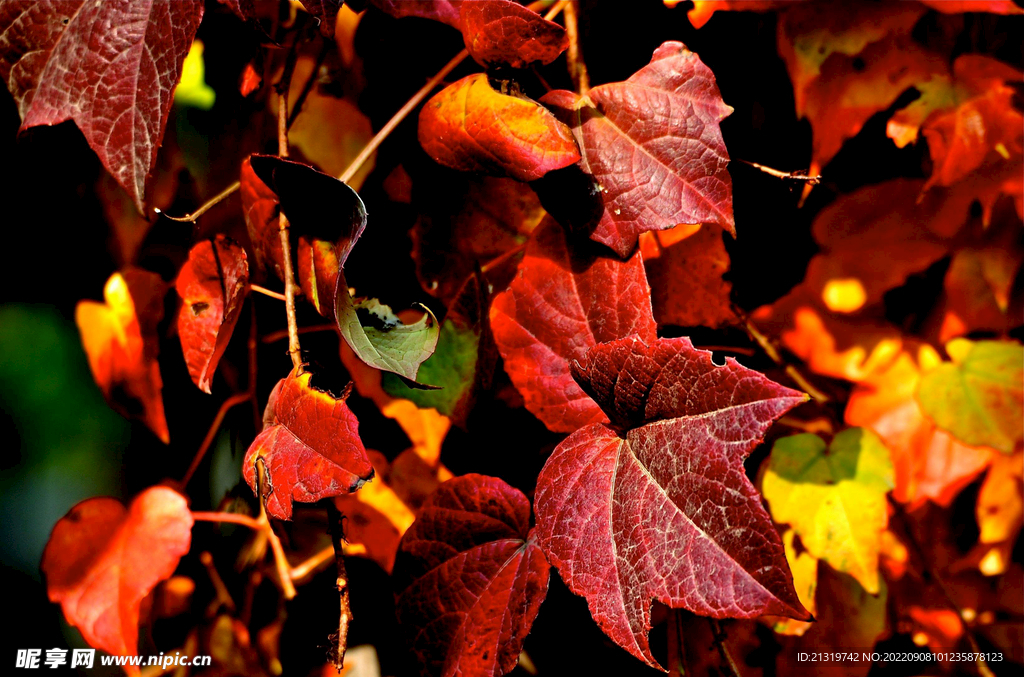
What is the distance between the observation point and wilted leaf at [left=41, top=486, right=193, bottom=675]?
0.45 metres

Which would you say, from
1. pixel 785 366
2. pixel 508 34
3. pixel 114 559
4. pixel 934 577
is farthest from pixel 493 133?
pixel 934 577

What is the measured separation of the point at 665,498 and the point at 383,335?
19 cm

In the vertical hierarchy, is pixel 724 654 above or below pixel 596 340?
below

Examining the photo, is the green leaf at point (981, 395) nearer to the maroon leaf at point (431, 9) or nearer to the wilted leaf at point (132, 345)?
the maroon leaf at point (431, 9)

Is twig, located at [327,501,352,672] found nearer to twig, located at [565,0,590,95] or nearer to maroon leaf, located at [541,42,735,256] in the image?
maroon leaf, located at [541,42,735,256]

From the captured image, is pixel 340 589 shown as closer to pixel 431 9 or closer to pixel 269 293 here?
pixel 269 293

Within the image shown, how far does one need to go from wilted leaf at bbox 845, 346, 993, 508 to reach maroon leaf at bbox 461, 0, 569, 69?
39 cm

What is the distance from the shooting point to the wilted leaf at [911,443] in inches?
20.3

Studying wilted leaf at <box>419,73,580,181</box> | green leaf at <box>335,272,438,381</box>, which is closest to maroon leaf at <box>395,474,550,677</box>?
green leaf at <box>335,272,438,381</box>

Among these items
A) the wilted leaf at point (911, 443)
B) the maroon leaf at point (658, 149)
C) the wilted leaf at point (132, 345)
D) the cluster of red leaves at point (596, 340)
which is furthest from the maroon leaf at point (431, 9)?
the wilted leaf at point (911, 443)

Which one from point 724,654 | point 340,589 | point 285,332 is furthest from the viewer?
point 285,332

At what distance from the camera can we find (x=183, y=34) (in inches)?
14.5

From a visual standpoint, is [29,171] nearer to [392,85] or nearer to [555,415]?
[392,85]

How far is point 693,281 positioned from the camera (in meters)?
0.45
